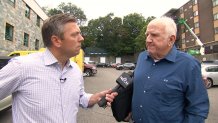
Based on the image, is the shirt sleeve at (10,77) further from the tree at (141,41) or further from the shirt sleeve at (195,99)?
the tree at (141,41)

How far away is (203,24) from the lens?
54.1 metres

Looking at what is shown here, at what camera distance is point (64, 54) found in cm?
277

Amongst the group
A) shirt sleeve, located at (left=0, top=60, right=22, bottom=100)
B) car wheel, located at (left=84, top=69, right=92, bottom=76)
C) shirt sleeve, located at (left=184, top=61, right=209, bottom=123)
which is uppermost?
shirt sleeve, located at (left=0, top=60, right=22, bottom=100)

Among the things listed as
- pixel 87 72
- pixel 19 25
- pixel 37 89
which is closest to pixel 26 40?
pixel 19 25

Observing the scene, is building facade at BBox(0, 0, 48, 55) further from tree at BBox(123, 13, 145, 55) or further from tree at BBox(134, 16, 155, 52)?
tree at BBox(123, 13, 145, 55)

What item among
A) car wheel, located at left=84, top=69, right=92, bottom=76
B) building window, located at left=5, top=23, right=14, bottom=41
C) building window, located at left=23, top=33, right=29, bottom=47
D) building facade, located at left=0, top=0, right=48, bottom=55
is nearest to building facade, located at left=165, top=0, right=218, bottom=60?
car wheel, located at left=84, top=69, right=92, bottom=76

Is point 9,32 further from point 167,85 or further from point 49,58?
point 167,85

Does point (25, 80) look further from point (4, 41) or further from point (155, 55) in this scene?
point (4, 41)

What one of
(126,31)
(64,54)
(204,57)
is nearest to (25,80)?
(64,54)

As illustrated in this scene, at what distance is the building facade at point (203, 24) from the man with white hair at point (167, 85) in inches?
1734

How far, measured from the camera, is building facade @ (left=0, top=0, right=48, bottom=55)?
23531 millimetres

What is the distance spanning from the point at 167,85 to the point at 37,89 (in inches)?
49.3

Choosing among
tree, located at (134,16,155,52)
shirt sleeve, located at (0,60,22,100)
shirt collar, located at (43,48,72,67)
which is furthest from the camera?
tree, located at (134,16,155,52)

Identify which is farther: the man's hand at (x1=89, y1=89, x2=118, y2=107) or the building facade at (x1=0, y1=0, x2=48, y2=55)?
the building facade at (x1=0, y1=0, x2=48, y2=55)
